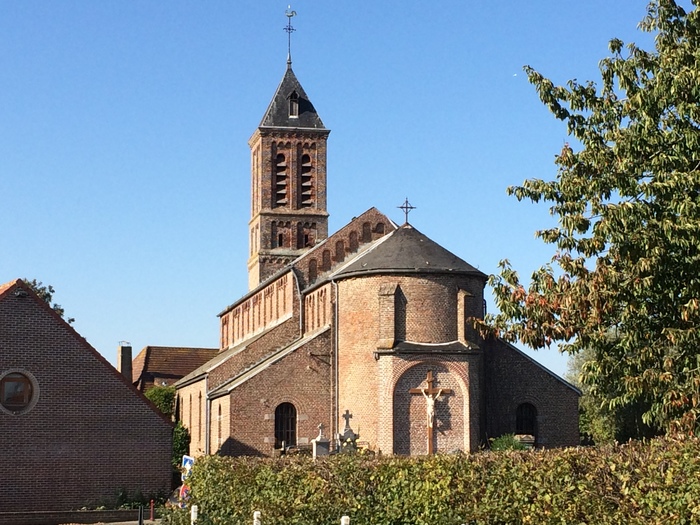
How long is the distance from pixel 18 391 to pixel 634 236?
18827mm

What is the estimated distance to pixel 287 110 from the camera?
63.0 metres

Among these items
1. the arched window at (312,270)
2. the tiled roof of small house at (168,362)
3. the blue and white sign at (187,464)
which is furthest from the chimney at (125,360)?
the blue and white sign at (187,464)

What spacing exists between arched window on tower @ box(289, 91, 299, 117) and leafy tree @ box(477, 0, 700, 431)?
42998 mm

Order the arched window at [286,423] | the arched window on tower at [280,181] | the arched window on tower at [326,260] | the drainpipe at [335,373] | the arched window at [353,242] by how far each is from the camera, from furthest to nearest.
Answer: the arched window on tower at [280,181] < the arched window at [353,242] < the arched window on tower at [326,260] < the drainpipe at [335,373] < the arched window at [286,423]

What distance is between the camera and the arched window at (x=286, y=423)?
43.4 m

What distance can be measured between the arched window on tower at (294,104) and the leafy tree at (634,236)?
4300 centimetres

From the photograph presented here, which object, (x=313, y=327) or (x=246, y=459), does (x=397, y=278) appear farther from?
(x=246, y=459)

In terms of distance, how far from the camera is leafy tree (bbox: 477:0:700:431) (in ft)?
60.4

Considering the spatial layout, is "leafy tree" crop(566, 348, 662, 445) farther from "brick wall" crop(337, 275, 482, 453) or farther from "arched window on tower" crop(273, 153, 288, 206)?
"arched window on tower" crop(273, 153, 288, 206)

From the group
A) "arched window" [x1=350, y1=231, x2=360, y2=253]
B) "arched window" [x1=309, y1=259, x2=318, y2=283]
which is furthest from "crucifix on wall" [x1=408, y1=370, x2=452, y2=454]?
"arched window" [x1=350, y1=231, x2=360, y2=253]

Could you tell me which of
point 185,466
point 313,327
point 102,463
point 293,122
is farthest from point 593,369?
point 293,122

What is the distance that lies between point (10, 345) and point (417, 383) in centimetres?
1627

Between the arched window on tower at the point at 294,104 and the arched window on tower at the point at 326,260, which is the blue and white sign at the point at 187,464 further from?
the arched window on tower at the point at 294,104

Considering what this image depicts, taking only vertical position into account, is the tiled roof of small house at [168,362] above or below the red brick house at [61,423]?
above
